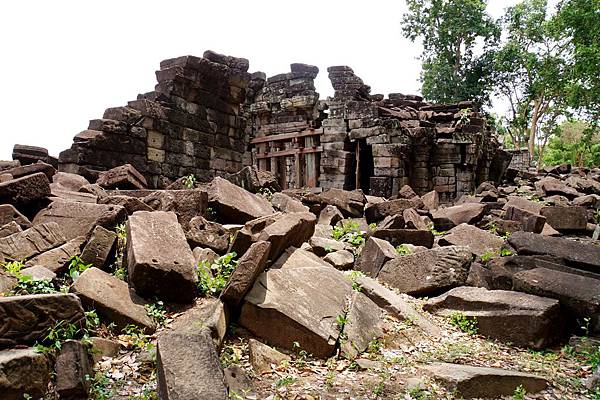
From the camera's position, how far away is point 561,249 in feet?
19.4

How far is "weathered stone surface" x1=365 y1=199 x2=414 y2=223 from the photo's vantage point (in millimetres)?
9102

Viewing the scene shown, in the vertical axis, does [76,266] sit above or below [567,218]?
above

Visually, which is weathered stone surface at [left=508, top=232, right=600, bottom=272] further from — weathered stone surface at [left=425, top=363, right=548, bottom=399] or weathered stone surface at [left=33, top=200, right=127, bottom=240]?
weathered stone surface at [left=33, top=200, right=127, bottom=240]

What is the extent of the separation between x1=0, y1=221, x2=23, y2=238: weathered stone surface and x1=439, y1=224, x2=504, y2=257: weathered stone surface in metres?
5.69

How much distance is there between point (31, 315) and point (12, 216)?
2387 mm

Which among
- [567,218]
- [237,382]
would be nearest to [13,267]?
[237,382]

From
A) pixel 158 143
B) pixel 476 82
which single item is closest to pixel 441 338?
pixel 158 143

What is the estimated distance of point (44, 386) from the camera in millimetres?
2639

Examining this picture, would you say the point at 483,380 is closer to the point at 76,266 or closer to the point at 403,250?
the point at 403,250

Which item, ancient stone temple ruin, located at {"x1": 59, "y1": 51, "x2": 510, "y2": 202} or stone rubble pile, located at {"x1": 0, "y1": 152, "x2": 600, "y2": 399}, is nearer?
stone rubble pile, located at {"x1": 0, "y1": 152, "x2": 600, "y2": 399}

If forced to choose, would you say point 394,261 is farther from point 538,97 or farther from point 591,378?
point 538,97

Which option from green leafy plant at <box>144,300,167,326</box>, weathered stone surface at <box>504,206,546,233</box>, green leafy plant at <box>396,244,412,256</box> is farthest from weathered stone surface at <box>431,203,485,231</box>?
green leafy plant at <box>144,300,167,326</box>

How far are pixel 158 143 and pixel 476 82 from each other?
25.0 m

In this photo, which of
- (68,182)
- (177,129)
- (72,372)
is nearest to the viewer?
(72,372)
